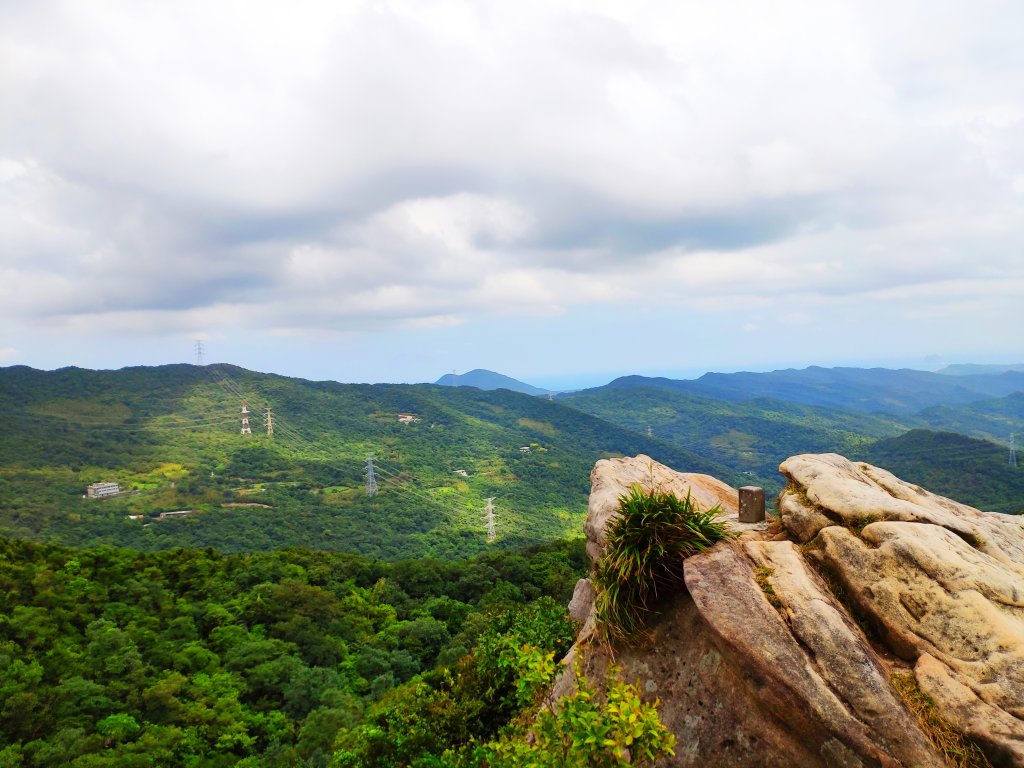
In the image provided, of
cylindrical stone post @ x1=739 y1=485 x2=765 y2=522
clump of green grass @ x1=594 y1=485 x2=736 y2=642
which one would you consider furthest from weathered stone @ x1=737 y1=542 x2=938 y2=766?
cylindrical stone post @ x1=739 y1=485 x2=765 y2=522

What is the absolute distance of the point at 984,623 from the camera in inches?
267

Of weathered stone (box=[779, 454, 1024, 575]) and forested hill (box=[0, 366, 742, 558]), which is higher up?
weathered stone (box=[779, 454, 1024, 575])

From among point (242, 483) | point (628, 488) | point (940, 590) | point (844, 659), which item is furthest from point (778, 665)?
point (242, 483)

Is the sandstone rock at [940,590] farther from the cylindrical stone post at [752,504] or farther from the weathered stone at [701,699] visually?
the weathered stone at [701,699]

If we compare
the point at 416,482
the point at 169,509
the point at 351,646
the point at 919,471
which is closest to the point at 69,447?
the point at 169,509

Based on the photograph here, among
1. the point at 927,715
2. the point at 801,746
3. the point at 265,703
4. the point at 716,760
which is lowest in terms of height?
the point at 265,703

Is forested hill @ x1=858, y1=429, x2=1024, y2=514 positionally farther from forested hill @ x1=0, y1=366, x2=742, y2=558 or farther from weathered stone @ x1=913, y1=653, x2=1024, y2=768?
weathered stone @ x1=913, y1=653, x2=1024, y2=768

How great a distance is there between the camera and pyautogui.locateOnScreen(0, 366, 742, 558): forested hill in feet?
341

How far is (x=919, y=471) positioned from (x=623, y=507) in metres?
169

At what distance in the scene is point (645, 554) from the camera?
8570 mm

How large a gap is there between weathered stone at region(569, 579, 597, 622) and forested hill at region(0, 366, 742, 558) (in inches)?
3708

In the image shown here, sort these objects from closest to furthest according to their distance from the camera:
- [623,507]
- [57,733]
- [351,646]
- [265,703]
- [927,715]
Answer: [927,715] < [623,507] < [57,733] < [265,703] < [351,646]

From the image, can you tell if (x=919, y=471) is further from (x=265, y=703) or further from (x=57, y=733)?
(x=57, y=733)

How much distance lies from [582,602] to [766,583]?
23.6ft
